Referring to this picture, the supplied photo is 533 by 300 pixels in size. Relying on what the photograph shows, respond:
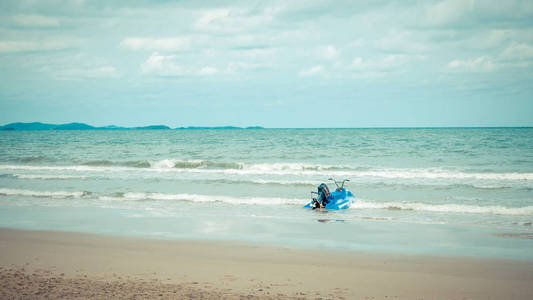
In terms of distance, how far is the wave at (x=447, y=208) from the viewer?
45.7 feet

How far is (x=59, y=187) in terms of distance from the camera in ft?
68.6

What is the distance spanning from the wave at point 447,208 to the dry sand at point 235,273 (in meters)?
6.15

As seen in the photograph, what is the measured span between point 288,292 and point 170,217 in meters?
7.67

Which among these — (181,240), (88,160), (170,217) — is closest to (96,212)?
(170,217)

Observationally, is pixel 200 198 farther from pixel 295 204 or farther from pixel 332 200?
pixel 332 200

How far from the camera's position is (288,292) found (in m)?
6.57

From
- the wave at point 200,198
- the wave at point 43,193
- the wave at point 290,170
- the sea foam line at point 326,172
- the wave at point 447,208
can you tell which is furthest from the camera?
the wave at point 290,170

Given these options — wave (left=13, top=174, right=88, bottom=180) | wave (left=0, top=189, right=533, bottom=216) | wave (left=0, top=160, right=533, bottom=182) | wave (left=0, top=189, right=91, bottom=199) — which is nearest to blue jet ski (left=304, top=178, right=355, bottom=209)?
wave (left=0, top=189, right=533, bottom=216)

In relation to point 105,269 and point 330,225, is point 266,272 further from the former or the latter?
point 330,225

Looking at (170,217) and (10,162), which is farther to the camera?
(10,162)

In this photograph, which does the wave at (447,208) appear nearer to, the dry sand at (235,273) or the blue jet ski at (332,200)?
the blue jet ski at (332,200)

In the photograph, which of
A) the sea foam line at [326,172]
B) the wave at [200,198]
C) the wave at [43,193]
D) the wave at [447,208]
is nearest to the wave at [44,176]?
the sea foam line at [326,172]

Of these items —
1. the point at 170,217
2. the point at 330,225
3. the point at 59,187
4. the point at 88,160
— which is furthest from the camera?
the point at 88,160

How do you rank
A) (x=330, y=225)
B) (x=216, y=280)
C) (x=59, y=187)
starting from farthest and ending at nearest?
(x=59, y=187) < (x=330, y=225) < (x=216, y=280)
